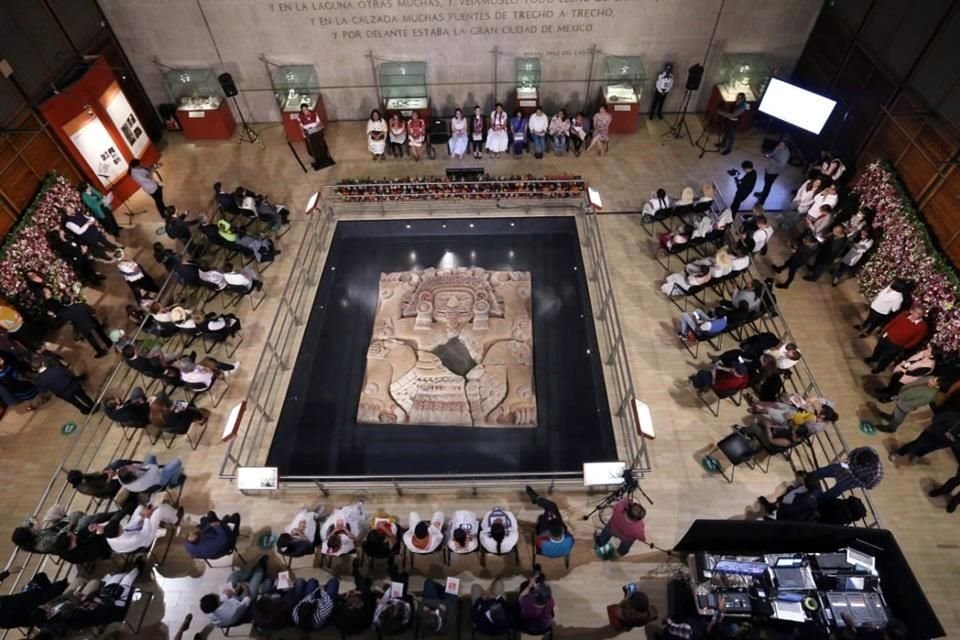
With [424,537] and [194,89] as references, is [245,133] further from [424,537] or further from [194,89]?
[424,537]

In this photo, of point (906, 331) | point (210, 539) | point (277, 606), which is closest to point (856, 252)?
point (906, 331)

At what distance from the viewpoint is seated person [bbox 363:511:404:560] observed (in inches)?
257

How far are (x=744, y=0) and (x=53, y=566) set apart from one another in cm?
1565

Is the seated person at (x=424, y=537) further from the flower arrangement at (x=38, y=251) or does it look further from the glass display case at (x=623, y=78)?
the glass display case at (x=623, y=78)

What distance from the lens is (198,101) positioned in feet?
43.2

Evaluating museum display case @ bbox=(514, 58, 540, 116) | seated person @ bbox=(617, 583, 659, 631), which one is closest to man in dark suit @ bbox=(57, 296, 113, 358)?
seated person @ bbox=(617, 583, 659, 631)

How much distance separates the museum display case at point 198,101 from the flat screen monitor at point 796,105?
12.4m

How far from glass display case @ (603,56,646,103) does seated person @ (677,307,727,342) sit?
20.6 feet

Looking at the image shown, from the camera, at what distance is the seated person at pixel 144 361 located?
8.09 meters

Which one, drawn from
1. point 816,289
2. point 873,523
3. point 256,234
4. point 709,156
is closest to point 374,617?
point 873,523

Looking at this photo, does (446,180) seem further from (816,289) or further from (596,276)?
(816,289)

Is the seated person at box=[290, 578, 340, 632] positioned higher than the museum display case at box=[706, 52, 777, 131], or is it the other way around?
the museum display case at box=[706, 52, 777, 131]

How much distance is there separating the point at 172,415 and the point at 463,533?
4468 millimetres

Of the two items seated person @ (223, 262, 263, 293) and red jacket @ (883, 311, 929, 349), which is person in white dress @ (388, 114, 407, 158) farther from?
red jacket @ (883, 311, 929, 349)
